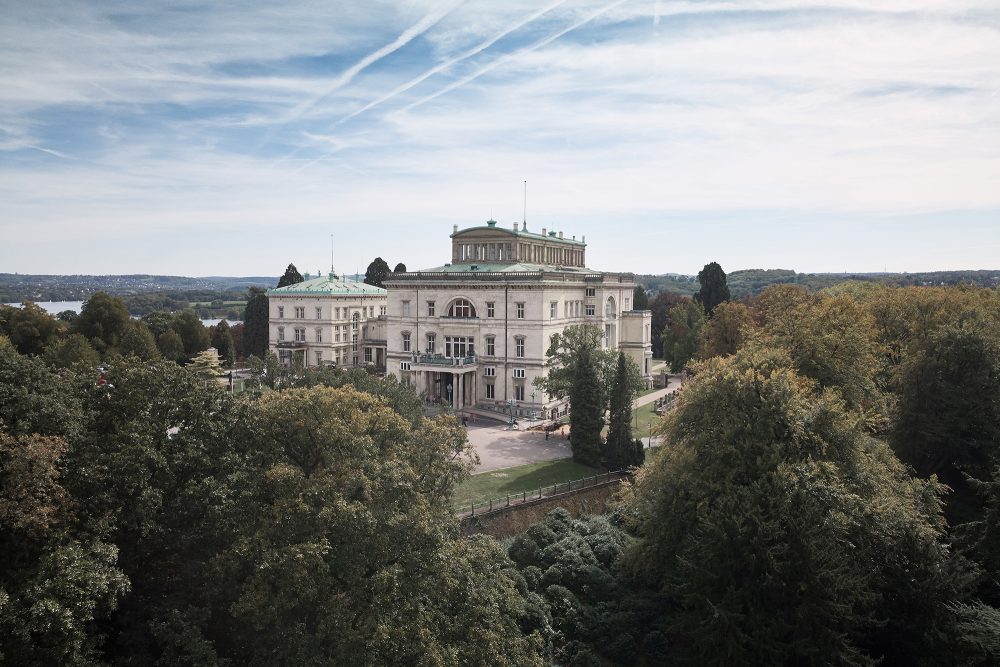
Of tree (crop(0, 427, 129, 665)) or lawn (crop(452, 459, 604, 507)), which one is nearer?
tree (crop(0, 427, 129, 665))

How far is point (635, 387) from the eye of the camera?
52.1 m

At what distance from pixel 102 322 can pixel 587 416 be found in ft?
161

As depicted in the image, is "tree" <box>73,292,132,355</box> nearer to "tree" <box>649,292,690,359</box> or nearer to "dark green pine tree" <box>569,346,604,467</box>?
"dark green pine tree" <box>569,346,604,467</box>

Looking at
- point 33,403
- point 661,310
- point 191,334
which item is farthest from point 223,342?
point 33,403

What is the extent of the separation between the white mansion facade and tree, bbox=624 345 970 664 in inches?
1250

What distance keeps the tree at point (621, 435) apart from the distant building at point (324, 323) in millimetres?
33181

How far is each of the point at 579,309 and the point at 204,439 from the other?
159 feet

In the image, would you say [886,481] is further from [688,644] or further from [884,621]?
[688,644]

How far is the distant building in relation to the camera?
71.4 metres

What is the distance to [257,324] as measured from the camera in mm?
82875

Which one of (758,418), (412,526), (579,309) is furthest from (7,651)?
(579,309)

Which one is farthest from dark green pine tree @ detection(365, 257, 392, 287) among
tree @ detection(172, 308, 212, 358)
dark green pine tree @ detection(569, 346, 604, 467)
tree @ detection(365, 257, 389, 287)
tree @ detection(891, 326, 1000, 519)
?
tree @ detection(891, 326, 1000, 519)

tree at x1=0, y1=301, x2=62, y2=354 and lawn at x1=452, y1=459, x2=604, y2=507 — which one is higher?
tree at x1=0, y1=301, x2=62, y2=354

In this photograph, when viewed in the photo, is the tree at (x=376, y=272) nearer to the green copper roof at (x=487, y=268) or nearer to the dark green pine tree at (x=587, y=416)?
the green copper roof at (x=487, y=268)
